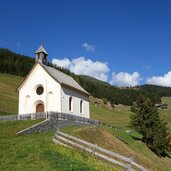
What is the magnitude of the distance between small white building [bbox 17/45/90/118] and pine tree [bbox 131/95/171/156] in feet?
33.3

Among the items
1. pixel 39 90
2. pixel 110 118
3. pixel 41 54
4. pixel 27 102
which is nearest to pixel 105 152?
pixel 39 90

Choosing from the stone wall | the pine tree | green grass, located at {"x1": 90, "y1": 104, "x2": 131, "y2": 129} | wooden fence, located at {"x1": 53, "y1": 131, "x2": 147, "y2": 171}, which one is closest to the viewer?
wooden fence, located at {"x1": 53, "y1": 131, "x2": 147, "y2": 171}

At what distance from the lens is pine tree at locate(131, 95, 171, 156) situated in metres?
45.2

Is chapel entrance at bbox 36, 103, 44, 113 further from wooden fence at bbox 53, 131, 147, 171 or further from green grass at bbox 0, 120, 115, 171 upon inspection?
green grass at bbox 0, 120, 115, 171

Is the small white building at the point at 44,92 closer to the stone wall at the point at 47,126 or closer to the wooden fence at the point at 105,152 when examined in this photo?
the stone wall at the point at 47,126

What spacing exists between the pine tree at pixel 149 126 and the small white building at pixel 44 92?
33.3 ft

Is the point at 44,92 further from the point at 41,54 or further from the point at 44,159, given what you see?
the point at 44,159

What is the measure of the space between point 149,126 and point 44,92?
17.6m

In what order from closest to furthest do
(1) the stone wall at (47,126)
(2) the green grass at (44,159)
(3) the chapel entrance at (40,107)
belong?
(2) the green grass at (44,159) → (1) the stone wall at (47,126) → (3) the chapel entrance at (40,107)

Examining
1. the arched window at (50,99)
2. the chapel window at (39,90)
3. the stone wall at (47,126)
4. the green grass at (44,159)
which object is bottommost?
the green grass at (44,159)

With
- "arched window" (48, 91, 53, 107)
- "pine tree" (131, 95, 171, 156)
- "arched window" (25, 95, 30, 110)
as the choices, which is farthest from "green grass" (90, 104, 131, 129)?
"arched window" (48, 91, 53, 107)

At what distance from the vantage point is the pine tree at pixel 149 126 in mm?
45250

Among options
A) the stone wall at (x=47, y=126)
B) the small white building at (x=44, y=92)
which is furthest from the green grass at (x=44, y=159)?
the small white building at (x=44, y=92)

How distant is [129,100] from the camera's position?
194 metres
